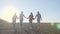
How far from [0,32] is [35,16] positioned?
4720 millimetres

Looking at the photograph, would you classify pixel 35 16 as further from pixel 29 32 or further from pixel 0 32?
pixel 0 32

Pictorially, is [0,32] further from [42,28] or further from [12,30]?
[42,28]

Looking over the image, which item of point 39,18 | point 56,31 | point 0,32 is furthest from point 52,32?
point 0,32

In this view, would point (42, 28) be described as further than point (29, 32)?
Yes

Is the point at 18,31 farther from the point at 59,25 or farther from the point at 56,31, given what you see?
the point at 59,25

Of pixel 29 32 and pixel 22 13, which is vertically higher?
pixel 22 13

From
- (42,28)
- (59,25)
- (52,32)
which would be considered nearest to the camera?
(52,32)

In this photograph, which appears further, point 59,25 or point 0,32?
point 59,25

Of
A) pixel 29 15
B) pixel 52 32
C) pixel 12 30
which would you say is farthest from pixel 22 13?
pixel 52 32

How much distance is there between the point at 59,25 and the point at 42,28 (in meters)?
3.02

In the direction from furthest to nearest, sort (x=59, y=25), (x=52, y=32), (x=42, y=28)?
(x=59, y=25)
(x=42, y=28)
(x=52, y=32)

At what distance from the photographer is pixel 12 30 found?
960 inches

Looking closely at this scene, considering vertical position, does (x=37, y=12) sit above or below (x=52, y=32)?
above

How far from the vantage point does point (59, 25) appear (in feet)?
88.6
